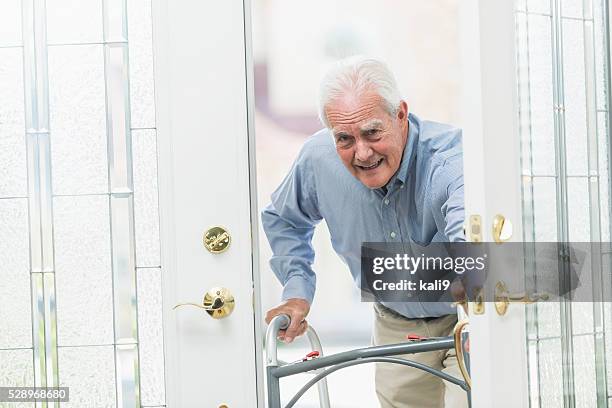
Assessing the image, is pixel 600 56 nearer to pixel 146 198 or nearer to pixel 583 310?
pixel 583 310

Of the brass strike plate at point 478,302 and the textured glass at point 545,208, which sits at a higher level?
the textured glass at point 545,208

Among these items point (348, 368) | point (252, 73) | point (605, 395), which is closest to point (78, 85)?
point (252, 73)

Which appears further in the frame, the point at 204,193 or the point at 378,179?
the point at 378,179

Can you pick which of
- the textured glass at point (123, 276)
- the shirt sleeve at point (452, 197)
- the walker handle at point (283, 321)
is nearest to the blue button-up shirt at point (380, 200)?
the shirt sleeve at point (452, 197)

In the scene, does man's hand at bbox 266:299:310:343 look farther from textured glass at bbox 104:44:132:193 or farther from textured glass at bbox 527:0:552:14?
textured glass at bbox 527:0:552:14

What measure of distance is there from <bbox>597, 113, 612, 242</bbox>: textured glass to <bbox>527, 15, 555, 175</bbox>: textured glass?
0.17 meters

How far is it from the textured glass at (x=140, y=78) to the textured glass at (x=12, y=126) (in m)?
0.25

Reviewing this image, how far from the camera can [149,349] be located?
5.76 ft

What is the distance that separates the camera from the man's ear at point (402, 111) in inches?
87.1

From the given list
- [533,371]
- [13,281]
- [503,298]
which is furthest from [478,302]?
[13,281]

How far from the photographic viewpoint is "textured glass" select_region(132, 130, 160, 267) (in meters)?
1.76

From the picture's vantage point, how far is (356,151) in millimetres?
2188

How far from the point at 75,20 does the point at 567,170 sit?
1.16m

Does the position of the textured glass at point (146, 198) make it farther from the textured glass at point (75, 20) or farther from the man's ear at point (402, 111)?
the man's ear at point (402, 111)
